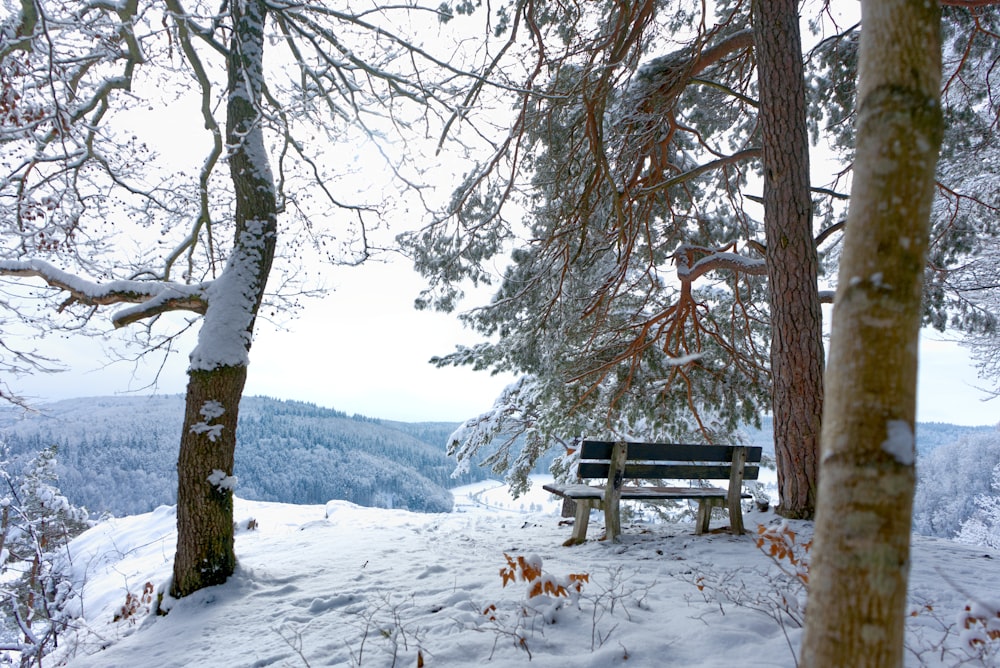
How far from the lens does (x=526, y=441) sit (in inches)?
421

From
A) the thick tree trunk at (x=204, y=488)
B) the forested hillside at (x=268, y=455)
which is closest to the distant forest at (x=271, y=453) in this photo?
the forested hillside at (x=268, y=455)

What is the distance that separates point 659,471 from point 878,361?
4.44 meters

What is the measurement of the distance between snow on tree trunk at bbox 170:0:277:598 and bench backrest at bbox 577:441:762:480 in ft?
10.7

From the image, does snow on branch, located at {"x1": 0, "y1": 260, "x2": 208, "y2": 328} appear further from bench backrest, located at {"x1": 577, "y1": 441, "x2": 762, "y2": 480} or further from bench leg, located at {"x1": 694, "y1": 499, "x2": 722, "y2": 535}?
bench leg, located at {"x1": 694, "y1": 499, "x2": 722, "y2": 535}

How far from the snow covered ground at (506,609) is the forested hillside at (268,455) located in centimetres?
313

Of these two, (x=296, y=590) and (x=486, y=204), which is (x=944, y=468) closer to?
(x=486, y=204)

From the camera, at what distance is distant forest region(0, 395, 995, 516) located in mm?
18848

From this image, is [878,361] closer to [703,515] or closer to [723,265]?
[703,515]

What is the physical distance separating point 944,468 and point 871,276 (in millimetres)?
39317

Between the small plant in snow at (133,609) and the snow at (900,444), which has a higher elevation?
the snow at (900,444)

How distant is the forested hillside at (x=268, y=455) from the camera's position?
826 inches

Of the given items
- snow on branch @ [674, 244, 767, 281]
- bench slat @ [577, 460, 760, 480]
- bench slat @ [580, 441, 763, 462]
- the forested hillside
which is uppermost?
snow on branch @ [674, 244, 767, 281]

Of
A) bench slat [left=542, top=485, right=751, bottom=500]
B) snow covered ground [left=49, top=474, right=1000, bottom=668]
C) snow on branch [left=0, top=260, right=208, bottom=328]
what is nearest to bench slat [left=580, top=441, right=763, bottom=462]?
bench slat [left=542, top=485, right=751, bottom=500]

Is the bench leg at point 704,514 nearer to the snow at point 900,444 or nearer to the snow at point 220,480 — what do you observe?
the snow at point 220,480
